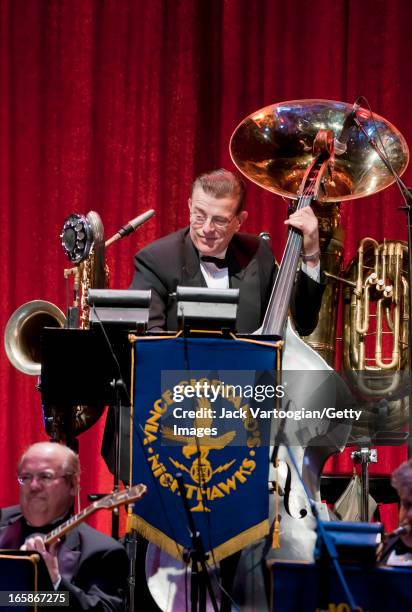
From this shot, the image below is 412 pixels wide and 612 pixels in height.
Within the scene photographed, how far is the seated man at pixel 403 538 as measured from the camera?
8.63 feet

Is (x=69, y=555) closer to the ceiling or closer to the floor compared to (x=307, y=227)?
closer to the floor

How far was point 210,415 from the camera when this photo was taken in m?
3.04

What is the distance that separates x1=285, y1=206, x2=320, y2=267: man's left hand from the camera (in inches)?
140

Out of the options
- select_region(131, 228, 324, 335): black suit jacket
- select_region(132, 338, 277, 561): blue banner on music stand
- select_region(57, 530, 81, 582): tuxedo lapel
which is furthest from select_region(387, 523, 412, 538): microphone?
select_region(131, 228, 324, 335): black suit jacket

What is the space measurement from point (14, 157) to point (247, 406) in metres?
2.97

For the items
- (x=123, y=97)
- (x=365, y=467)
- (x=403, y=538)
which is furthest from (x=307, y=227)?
(x=123, y=97)

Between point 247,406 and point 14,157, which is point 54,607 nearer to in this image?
A: point 247,406

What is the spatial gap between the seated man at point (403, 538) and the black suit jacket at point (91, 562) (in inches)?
26.8

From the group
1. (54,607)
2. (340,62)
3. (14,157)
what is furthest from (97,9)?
(54,607)

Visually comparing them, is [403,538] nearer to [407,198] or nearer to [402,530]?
[402,530]

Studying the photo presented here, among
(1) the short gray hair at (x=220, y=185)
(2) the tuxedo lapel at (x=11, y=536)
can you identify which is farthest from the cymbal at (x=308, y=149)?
(2) the tuxedo lapel at (x=11, y=536)

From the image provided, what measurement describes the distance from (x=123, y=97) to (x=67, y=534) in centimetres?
332

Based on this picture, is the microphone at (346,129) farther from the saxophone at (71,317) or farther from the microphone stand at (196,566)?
the microphone stand at (196,566)

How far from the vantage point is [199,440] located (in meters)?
3.04
